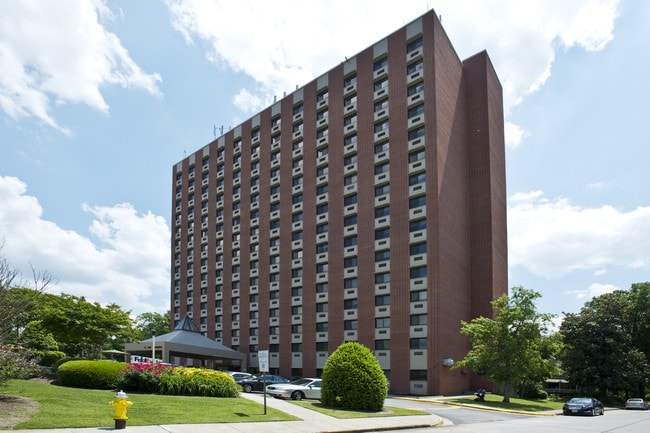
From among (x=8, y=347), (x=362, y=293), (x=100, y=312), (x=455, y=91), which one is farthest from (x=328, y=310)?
(x=8, y=347)

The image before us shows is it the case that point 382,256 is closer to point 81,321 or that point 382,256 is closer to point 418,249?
point 418,249

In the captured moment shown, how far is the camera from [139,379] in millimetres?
23469

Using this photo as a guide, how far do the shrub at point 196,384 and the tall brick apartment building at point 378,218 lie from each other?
2158 cm

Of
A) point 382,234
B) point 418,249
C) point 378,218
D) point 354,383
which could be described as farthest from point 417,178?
point 354,383

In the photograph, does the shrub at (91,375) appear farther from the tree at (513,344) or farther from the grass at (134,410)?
the tree at (513,344)

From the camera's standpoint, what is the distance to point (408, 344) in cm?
4378

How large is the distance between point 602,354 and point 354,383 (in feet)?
130

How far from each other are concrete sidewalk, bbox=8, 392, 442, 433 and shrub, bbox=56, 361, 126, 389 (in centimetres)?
748

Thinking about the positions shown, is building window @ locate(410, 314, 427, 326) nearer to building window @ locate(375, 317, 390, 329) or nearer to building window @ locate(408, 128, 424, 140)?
building window @ locate(375, 317, 390, 329)

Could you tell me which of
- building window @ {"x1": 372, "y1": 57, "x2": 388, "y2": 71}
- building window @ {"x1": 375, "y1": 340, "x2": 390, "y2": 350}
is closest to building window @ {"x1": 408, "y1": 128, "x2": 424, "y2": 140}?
building window @ {"x1": 372, "y1": 57, "x2": 388, "y2": 71}

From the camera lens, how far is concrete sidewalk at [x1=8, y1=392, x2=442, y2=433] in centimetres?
1541

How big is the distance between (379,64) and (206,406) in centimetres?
4062

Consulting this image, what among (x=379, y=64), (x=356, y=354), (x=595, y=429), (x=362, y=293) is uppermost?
(x=379, y=64)

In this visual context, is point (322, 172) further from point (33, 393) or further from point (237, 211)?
point (33, 393)
